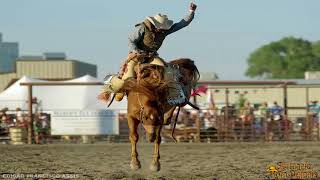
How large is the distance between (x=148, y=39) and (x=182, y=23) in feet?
1.72

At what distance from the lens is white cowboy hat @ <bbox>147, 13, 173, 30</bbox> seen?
927 centimetres

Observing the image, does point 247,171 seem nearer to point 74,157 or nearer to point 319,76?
point 74,157

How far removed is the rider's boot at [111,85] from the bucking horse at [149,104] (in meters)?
0.10

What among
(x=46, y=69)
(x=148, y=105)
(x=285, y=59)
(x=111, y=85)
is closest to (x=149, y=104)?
(x=148, y=105)

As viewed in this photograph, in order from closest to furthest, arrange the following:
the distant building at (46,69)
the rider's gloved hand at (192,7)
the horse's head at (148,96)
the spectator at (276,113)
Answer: the horse's head at (148,96)
the rider's gloved hand at (192,7)
the spectator at (276,113)
the distant building at (46,69)

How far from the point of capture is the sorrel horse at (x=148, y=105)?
886cm

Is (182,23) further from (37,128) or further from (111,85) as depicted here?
(37,128)

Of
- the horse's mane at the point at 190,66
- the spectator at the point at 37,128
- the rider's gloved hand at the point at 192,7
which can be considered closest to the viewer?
the rider's gloved hand at the point at 192,7

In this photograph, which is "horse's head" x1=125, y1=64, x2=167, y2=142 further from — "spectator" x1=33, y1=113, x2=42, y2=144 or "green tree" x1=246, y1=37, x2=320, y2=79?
"green tree" x1=246, y1=37, x2=320, y2=79

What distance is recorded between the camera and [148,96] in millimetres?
8922

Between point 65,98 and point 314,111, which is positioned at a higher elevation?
point 65,98

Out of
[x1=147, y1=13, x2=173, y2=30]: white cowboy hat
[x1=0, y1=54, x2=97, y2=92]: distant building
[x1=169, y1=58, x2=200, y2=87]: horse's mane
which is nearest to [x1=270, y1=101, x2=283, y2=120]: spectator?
[x1=169, y1=58, x2=200, y2=87]: horse's mane

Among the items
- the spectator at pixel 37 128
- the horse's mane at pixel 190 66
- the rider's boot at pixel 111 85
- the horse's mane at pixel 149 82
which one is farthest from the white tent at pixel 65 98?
the horse's mane at pixel 149 82

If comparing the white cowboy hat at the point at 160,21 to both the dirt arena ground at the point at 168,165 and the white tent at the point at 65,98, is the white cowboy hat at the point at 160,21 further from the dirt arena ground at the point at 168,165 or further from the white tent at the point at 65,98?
the white tent at the point at 65,98
